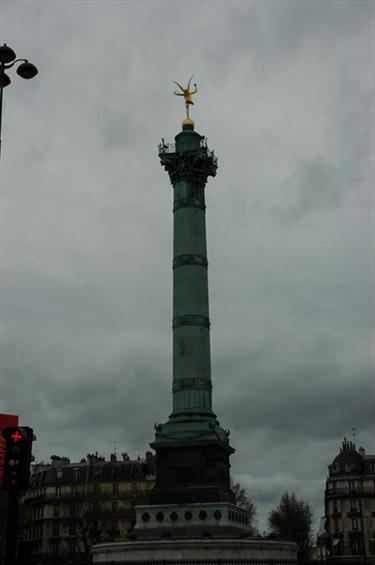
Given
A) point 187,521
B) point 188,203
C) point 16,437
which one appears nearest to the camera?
point 16,437

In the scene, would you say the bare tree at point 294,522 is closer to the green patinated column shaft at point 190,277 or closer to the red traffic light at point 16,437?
the green patinated column shaft at point 190,277

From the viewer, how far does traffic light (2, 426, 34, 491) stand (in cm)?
1326

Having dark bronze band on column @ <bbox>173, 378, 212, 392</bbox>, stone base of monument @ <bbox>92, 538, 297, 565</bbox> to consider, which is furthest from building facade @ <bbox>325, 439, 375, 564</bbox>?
stone base of monument @ <bbox>92, 538, 297, 565</bbox>

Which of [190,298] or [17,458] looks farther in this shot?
[190,298]

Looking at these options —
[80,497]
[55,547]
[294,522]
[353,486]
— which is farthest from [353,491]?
[55,547]

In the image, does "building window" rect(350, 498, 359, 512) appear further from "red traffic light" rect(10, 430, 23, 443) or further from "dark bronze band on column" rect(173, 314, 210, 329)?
"red traffic light" rect(10, 430, 23, 443)

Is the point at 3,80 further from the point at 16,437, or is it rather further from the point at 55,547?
the point at 55,547

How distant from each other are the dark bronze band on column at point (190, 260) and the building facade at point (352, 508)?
50311mm

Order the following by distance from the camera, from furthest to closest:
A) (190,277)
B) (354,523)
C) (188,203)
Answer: (354,523), (188,203), (190,277)

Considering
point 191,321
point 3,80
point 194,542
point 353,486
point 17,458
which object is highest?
point 191,321

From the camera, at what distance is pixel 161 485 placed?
41.5m

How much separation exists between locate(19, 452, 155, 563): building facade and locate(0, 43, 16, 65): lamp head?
6111 cm

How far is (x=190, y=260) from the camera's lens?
4616 centimetres

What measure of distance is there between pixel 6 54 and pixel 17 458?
10.8 meters
